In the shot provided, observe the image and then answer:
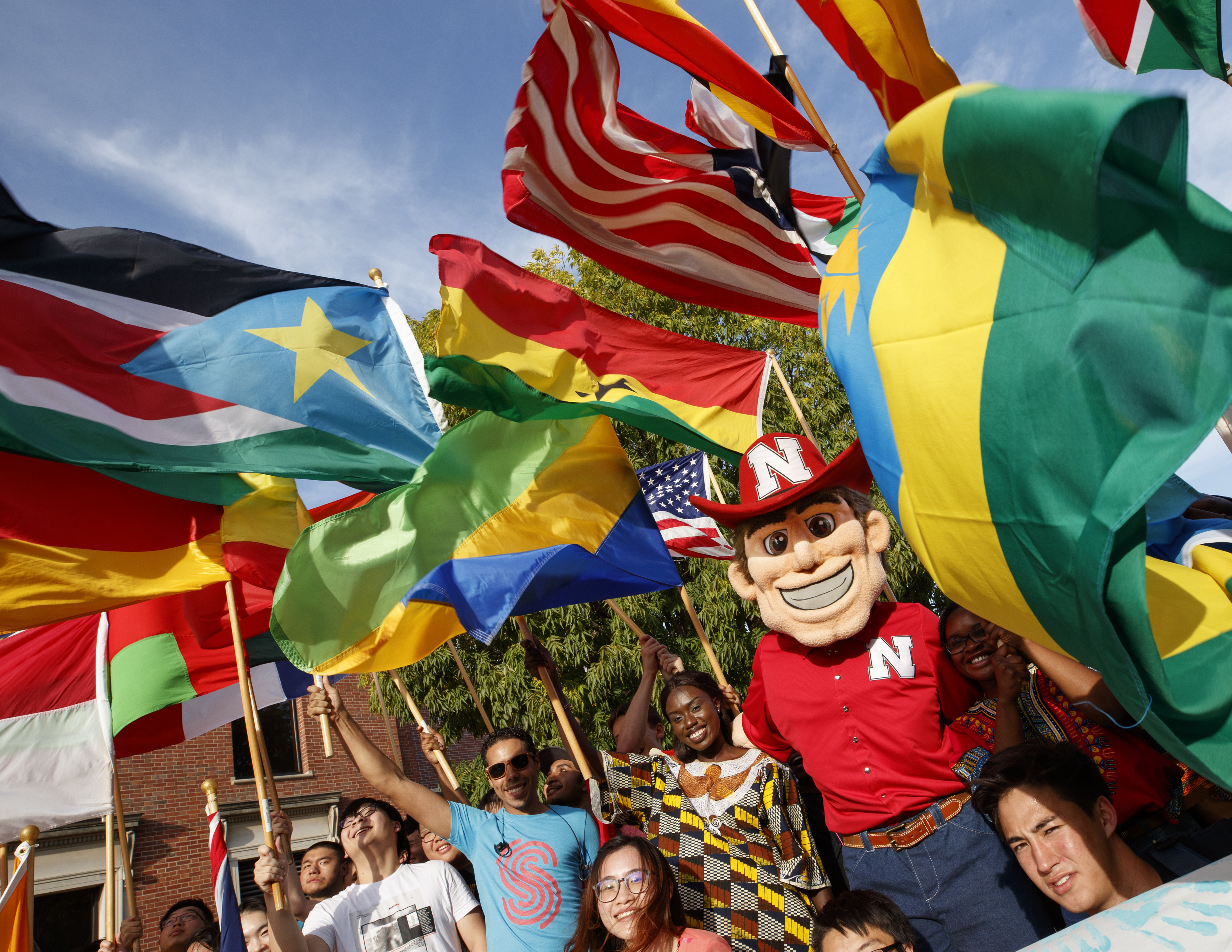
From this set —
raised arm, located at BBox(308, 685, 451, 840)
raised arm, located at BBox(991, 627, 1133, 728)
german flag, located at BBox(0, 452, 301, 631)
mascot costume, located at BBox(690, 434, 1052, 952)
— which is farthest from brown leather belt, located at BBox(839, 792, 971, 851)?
german flag, located at BBox(0, 452, 301, 631)

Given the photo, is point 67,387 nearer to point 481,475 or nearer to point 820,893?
point 481,475

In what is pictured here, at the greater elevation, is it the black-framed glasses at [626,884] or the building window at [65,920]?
the building window at [65,920]

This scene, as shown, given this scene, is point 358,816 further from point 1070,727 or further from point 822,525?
point 1070,727

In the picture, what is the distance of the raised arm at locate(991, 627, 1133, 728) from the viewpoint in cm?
236

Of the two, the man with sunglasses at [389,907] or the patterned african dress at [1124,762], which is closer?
the patterned african dress at [1124,762]

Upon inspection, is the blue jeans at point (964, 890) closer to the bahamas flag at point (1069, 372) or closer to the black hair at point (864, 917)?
the black hair at point (864, 917)

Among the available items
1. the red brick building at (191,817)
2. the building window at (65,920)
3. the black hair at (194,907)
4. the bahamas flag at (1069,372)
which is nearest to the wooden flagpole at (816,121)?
the bahamas flag at (1069,372)

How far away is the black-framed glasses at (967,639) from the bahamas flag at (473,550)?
5.99 ft

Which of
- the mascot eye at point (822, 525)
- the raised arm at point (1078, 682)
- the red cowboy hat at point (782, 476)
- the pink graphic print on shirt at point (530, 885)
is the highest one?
the red cowboy hat at point (782, 476)

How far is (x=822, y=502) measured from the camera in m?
3.46

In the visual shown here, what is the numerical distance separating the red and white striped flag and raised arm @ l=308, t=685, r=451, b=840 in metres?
2.46

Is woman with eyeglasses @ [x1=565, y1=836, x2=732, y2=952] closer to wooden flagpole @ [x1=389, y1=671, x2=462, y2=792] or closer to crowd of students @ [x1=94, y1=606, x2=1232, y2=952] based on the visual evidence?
crowd of students @ [x1=94, y1=606, x2=1232, y2=952]

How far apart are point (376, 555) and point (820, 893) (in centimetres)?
253

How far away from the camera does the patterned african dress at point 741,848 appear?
10.9 feet
